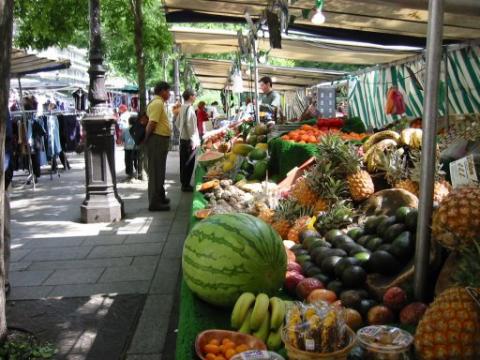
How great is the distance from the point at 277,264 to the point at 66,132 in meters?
13.5

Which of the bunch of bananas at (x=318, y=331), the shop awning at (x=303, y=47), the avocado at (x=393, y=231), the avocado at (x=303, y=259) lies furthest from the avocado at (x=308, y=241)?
the shop awning at (x=303, y=47)

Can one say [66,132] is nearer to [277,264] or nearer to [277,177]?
[277,177]

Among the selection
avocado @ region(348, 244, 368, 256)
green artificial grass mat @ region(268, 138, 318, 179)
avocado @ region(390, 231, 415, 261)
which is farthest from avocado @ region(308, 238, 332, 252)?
green artificial grass mat @ region(268, 138, 318, 179)

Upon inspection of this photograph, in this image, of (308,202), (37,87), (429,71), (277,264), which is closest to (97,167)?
(308,202)

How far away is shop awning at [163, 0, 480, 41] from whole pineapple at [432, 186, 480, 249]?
15.5 feet

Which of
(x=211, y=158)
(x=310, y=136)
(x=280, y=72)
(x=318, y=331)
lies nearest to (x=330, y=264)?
(x=318, y=331)

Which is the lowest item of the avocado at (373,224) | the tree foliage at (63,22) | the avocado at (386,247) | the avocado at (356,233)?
the avocado at (356,233)

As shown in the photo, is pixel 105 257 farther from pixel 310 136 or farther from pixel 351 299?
pixel 351 299

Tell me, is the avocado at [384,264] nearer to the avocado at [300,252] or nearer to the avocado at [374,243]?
the avocado at [374,243]

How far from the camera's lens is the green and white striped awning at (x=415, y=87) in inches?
412

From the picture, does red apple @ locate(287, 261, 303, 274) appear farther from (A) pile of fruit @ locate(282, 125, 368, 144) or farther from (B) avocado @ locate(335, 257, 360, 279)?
(A) pile of fruit @ locate(282, 125, 368, 144)

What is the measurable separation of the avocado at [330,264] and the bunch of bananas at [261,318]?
0.58m

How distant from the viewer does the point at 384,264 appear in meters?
2.67

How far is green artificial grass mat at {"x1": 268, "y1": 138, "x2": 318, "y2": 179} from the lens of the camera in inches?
222
